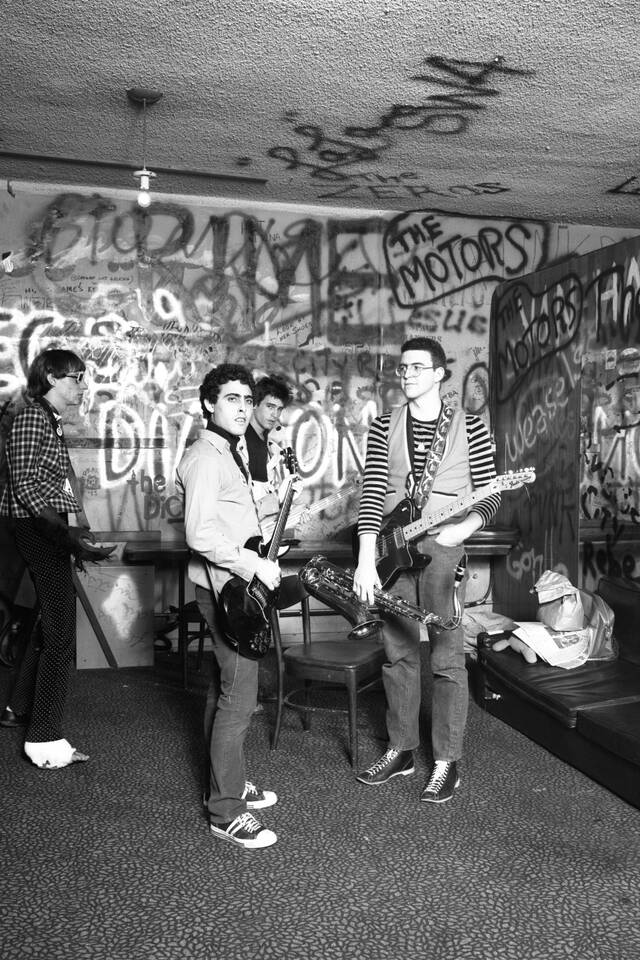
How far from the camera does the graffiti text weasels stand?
649 centimetres

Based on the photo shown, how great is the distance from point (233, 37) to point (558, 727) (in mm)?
3271

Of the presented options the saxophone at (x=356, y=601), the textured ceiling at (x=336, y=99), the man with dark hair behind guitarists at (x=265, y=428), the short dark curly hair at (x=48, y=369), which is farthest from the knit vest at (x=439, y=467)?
the textured ceiling at (x=336, y=99)

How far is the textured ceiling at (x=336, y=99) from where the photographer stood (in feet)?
11.9

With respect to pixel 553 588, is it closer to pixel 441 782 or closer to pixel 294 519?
pixel 441 782

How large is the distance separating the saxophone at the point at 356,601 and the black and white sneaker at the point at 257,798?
0.70 m

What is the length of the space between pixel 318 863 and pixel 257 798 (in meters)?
0.55

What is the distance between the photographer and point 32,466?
387 cm

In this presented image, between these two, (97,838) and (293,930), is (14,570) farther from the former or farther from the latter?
(293,930)

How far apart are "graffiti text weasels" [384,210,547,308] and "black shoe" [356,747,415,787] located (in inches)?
141

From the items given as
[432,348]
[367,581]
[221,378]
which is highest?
[432,348]

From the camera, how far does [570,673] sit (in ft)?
14.5

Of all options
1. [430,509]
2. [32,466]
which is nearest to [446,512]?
[430,509]

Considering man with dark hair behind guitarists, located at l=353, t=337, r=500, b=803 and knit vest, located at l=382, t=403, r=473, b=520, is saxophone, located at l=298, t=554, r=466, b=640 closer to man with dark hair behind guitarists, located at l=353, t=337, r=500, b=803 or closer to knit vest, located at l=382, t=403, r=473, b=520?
man with dark hair behind guitarists, located at l=353, t=337, r=500, b=803

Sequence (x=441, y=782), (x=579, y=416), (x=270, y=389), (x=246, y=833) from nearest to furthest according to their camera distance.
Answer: (x=246, y=833) → (x=441, y=782) → (x=270, y=389) → (x=579, y=416)
